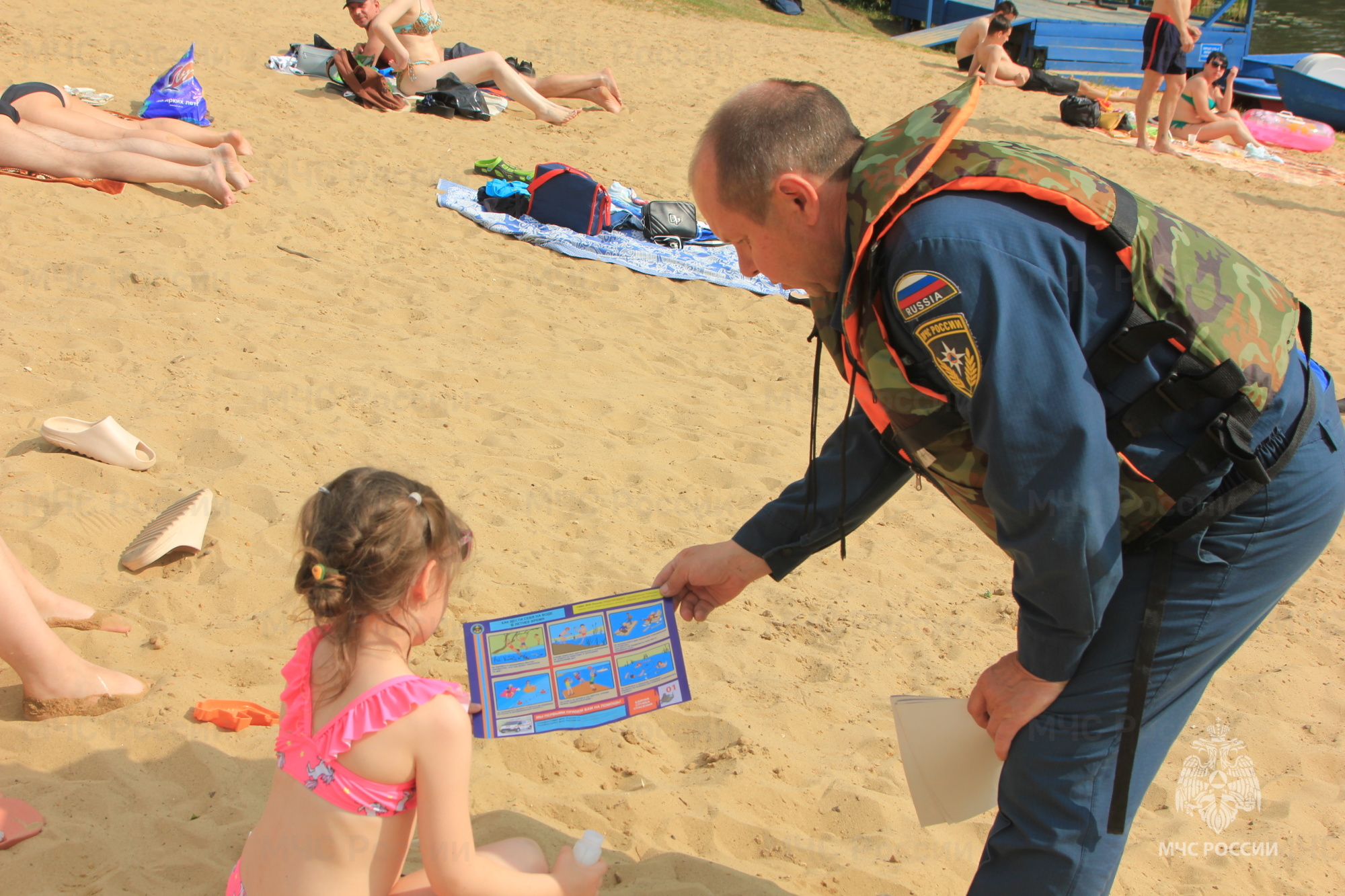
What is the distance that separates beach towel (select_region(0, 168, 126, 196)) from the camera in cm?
509

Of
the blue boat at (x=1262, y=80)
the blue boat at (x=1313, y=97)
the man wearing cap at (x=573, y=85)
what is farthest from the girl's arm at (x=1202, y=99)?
the man wearing cap at (x=573, y=85)

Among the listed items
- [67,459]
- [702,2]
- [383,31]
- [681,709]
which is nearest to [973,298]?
[681,709]

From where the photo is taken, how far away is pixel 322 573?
1579 millimetres

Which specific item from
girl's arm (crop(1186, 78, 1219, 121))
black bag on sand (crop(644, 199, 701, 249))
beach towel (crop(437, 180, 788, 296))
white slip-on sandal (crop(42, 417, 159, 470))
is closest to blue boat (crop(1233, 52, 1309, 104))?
girl's arm (crop(1186, 78, 1219, 121))

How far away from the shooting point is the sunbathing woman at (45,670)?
7.33 ft

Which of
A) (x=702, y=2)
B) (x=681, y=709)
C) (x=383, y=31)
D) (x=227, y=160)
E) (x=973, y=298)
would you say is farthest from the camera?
(x=702, y=2)

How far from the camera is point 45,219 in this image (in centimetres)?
481

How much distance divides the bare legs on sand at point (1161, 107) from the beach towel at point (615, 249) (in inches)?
243

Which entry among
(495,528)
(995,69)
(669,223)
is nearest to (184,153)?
(669,223)

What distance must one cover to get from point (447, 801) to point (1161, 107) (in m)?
10.9

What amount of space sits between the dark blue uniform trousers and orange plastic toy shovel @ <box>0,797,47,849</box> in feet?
6.51

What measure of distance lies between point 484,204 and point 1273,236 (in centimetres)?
670

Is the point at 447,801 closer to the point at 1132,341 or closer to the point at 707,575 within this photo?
the point at 707,575

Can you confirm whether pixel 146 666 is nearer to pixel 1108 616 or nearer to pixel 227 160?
pixel 1108 616
